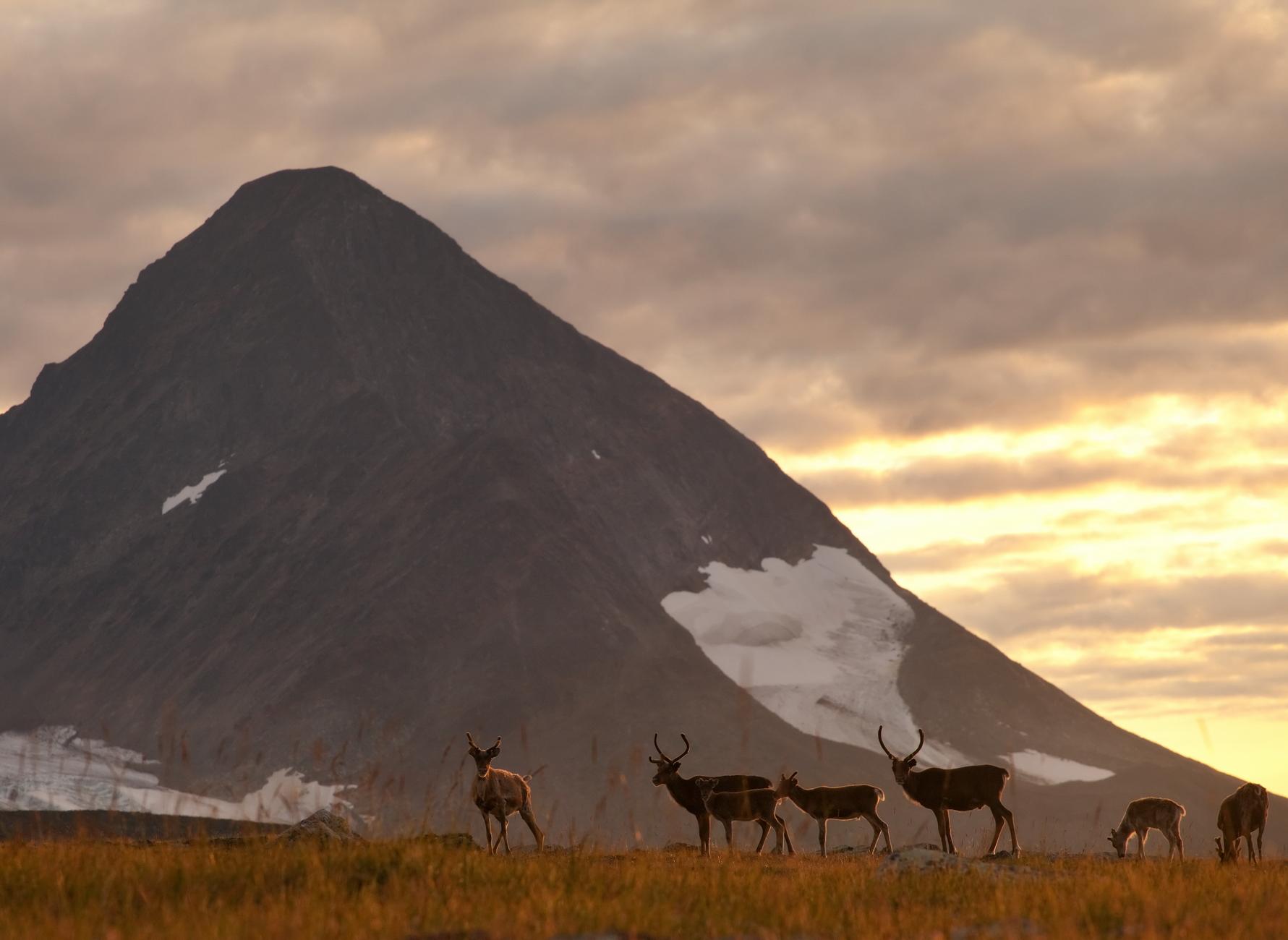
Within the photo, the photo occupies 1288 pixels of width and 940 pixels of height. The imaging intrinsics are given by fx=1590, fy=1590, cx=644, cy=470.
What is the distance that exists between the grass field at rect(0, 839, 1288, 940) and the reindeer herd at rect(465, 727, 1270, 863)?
8180 mm

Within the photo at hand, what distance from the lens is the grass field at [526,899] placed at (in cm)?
1280

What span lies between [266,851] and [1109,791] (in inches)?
7530

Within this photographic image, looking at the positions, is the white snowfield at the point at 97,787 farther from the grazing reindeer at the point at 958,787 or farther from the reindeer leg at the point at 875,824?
the grazing reindeer at the point at 958,787

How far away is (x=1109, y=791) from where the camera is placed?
193625 millimetres

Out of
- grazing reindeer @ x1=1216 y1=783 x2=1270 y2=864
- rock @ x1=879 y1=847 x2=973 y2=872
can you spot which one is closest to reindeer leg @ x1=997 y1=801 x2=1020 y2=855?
grazing reindeer @ x1=1216 y1=783 x2=1270 y2=864

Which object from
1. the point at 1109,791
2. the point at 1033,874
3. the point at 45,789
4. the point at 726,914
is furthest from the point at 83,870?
the point at 1109,791

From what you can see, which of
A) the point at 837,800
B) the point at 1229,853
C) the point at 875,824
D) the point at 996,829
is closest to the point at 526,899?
the point at 996,829

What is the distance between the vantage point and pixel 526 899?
45.2 feet

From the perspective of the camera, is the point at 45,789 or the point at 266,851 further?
the point at 45,789

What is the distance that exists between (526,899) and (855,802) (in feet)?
59.4

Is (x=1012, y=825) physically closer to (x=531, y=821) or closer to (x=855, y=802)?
(x=855, y=802)

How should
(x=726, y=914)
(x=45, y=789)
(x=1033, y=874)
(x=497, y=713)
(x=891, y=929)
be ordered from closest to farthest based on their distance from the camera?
(x=891, y=929) → (x=726, y=914) → (x=1033, y=874) → (x=45, y=789) → (x=497, y=713)

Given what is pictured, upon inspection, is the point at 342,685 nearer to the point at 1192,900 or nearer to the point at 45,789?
the point at 45,789

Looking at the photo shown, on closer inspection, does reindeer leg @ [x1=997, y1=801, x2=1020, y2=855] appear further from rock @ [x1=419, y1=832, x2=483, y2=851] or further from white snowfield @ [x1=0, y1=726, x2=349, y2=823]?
white snowfield @ [x1=0, y1=726, x2=349, y2=823]
